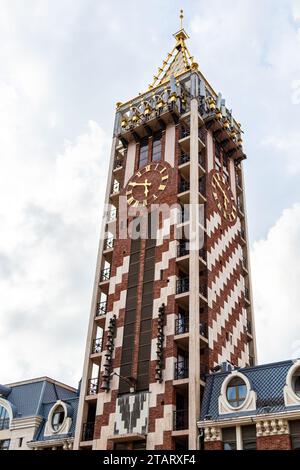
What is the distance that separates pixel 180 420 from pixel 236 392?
4.77m

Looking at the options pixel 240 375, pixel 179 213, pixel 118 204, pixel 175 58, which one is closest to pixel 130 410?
pixel 240 375

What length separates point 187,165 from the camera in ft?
170

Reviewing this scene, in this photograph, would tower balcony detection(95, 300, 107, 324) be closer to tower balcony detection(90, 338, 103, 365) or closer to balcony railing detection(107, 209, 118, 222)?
tower balcony detection(90, 338, 103, 365)

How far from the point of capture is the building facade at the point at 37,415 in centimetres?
4622

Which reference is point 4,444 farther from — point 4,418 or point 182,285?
point 182,285

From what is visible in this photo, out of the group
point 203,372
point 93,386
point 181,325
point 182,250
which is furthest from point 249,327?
point 93,386

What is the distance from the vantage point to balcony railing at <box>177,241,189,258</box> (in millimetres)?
47213

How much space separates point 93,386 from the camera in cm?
4616

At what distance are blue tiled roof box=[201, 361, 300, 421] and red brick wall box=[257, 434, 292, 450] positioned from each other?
1.69 metres

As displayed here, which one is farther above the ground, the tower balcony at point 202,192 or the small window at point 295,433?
the tower balcony at point 202,192

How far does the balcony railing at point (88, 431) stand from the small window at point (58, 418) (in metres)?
3.83

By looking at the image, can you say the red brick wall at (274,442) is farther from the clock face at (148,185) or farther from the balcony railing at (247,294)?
the clock face at (148,185)

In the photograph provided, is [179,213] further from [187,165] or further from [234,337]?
[234,337]

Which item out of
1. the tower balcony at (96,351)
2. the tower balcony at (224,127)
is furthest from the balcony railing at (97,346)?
the tower balcony at (224,127)
